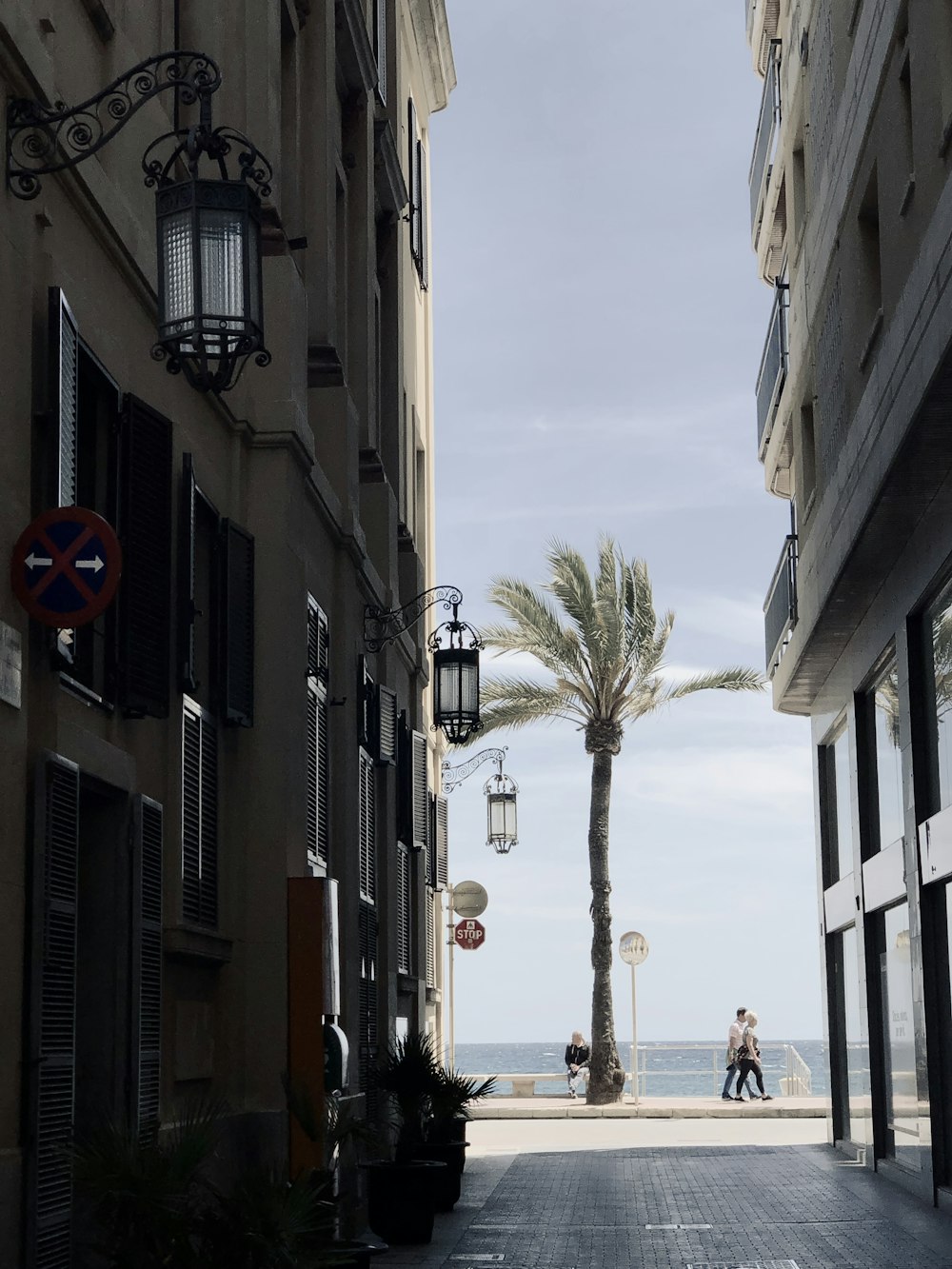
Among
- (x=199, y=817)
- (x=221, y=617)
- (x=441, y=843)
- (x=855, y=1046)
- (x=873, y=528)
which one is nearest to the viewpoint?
(x=199, y=817)

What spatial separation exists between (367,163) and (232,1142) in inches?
456

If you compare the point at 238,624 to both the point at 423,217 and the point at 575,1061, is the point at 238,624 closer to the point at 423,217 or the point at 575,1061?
the point at 423,217

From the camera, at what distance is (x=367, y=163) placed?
787 inches

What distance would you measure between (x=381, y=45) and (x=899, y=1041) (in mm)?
12796

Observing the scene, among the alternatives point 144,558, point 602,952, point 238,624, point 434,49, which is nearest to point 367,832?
point 238,624

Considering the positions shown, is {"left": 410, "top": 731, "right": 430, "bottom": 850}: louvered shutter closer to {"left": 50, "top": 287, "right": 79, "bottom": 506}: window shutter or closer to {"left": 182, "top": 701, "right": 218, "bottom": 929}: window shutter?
{"left": 182, "top": 701, "right": 218, "bottom": 929}: window shutter

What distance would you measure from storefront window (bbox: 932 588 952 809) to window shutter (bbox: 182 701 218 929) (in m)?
6.89

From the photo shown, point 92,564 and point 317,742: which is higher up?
point 317,742

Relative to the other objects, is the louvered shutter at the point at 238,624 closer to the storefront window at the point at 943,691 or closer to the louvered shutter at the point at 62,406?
the louvered shutter at the point at 62,406

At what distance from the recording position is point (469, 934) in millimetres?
34812

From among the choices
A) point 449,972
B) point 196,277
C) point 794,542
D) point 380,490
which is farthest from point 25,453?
point 449,972

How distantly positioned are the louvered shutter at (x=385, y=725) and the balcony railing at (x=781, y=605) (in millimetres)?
6515

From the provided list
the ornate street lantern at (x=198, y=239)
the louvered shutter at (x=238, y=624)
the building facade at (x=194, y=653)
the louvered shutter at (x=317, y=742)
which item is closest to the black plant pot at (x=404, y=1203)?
the building facade at (x=194, y=653)

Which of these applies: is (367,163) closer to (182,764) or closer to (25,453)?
(182,764)
